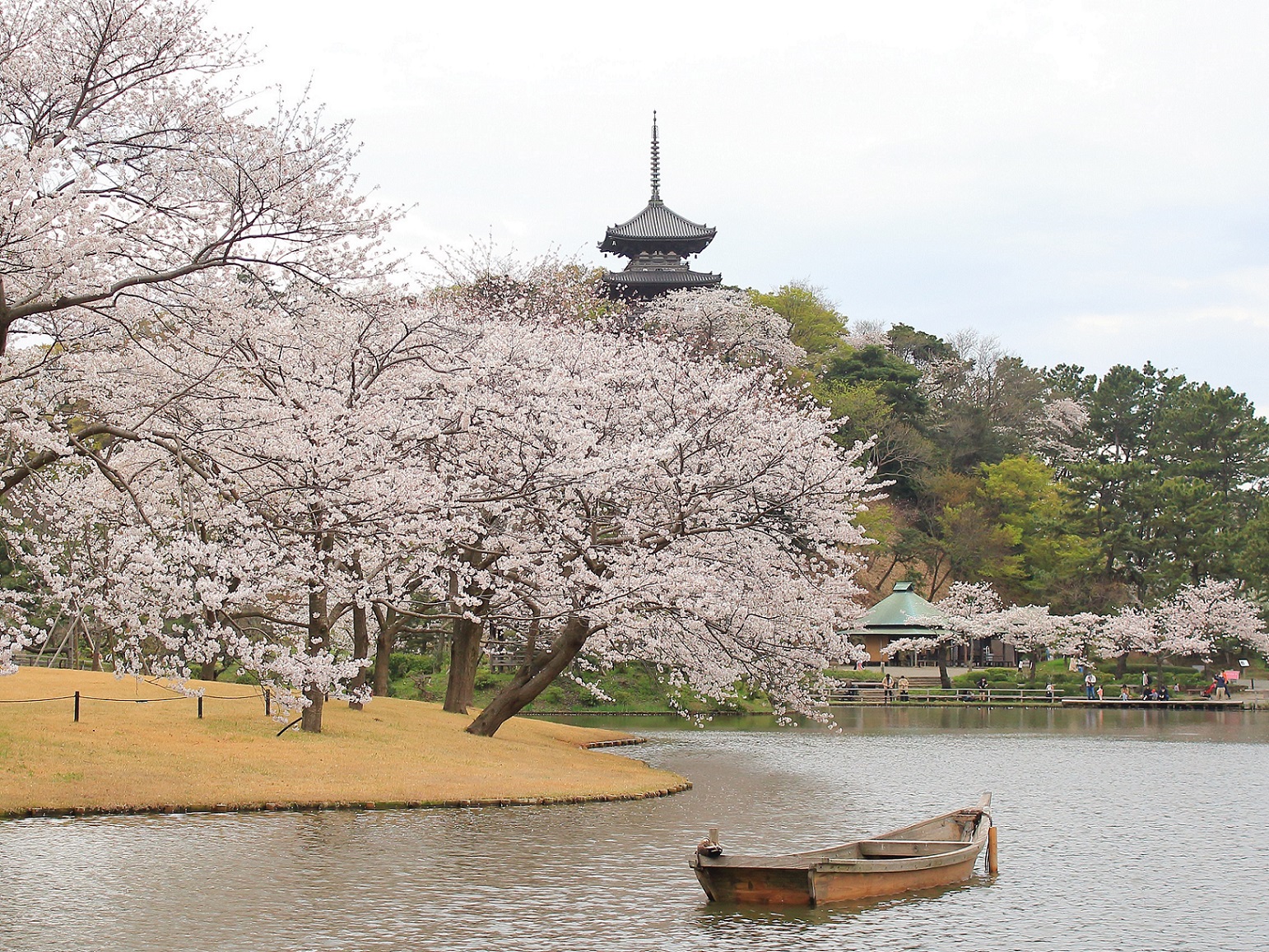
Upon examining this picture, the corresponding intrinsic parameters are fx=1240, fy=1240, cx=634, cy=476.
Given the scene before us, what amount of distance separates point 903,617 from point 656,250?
2857 centimetres

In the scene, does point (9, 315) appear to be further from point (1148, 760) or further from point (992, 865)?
point (1148, 760)

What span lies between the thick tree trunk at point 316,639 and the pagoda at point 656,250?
51.7 m

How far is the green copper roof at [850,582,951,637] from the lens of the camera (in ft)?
202

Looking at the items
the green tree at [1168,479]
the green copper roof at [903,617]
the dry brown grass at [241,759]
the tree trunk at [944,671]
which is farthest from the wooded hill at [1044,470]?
the dry brown grass at [241,759]

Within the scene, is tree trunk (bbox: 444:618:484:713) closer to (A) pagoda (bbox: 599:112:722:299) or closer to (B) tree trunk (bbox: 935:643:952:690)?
(B) tree trunk (bbox: 935:643:952:690)

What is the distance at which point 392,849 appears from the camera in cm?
1609

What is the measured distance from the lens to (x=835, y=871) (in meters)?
13.4

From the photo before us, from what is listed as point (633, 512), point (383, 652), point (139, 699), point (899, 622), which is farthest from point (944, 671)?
point (139, 699)

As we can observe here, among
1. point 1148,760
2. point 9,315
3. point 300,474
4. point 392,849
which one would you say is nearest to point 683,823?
point 392,849

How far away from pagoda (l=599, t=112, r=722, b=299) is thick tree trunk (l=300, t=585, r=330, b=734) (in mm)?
51677

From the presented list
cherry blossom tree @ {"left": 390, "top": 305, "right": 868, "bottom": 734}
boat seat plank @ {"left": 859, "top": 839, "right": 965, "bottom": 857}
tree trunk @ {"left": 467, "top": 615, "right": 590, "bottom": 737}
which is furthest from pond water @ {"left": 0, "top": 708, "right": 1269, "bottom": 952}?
tree trunk @ {"left": 467, "top": 615, "right": 590, "bottom": 737}

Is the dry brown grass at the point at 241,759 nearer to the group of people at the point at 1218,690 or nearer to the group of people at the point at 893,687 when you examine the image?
the group of people at the point at 893,687

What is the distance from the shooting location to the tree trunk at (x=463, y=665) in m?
29.1

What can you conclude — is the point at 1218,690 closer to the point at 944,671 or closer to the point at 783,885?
the point at 944,671
